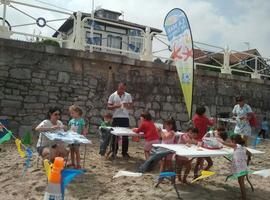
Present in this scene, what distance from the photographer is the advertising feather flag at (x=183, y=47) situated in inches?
304

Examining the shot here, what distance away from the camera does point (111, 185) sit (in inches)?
241

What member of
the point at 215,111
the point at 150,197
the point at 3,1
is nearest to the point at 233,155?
the point at 150,197

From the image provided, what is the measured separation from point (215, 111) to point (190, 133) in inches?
275

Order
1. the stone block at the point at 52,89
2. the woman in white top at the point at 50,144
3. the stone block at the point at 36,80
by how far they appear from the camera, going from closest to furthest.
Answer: the woman in white top at the point at 50,144 < the stone block at the point at 36,80 < the stone block at the point at 52,89

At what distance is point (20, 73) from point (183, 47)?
14.0ft

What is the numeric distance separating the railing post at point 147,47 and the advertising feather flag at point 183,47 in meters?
3.38

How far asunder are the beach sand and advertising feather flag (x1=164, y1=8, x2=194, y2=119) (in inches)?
62.5

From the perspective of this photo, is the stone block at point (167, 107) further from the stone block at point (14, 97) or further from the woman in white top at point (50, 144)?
the woman in white top at point (50, 144)

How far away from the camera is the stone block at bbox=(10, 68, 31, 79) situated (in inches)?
390

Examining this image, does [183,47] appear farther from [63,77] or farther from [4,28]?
[4,28]

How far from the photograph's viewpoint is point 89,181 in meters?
6.28

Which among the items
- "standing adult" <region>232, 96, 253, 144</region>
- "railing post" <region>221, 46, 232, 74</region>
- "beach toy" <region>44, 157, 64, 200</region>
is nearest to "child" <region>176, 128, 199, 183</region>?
"standing adult" <region>232, 96, 253, 144</region>

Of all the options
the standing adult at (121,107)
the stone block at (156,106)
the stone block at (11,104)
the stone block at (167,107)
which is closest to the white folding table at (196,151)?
the standing adult at (121,107)

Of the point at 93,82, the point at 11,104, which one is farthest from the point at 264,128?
the point at 11,104
